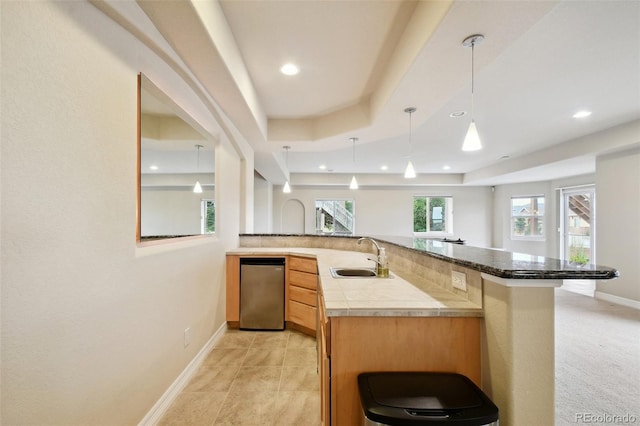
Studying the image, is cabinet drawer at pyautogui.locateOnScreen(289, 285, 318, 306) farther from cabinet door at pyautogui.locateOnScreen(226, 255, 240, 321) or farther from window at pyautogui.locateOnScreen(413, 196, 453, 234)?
window at pyautogui.locateOnScreen(413, 196, 453, 234)

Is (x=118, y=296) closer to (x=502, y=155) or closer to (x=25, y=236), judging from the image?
(x=25, y=236)

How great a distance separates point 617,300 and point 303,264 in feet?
16.8

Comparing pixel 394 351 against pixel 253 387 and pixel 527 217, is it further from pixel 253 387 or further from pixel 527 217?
pixel 527 217

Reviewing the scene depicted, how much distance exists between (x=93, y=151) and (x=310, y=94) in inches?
92.0

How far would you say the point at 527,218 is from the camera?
7.88 meters

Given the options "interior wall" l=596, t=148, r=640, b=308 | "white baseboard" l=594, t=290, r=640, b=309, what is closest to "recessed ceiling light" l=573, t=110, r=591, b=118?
"interior wall" l=596, t=148, r=640, b=308

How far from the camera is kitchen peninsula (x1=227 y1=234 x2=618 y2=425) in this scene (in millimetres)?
1079

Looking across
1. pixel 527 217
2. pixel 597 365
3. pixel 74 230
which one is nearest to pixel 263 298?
pixel 74 230

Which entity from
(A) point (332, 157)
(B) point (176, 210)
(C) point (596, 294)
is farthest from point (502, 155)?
(B) point (176, 210)

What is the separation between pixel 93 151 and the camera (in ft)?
4.21

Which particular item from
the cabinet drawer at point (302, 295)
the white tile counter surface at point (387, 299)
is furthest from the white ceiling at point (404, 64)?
the cabinet drawer at point (302, 295)

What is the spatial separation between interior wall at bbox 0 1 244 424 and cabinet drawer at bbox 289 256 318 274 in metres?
1.58

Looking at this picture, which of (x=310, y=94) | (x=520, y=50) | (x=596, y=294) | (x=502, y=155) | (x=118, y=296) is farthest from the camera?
(x=502, y=155)

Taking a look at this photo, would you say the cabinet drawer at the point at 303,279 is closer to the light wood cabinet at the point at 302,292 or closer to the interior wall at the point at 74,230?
the light wood cabinet at the point at 302,292
